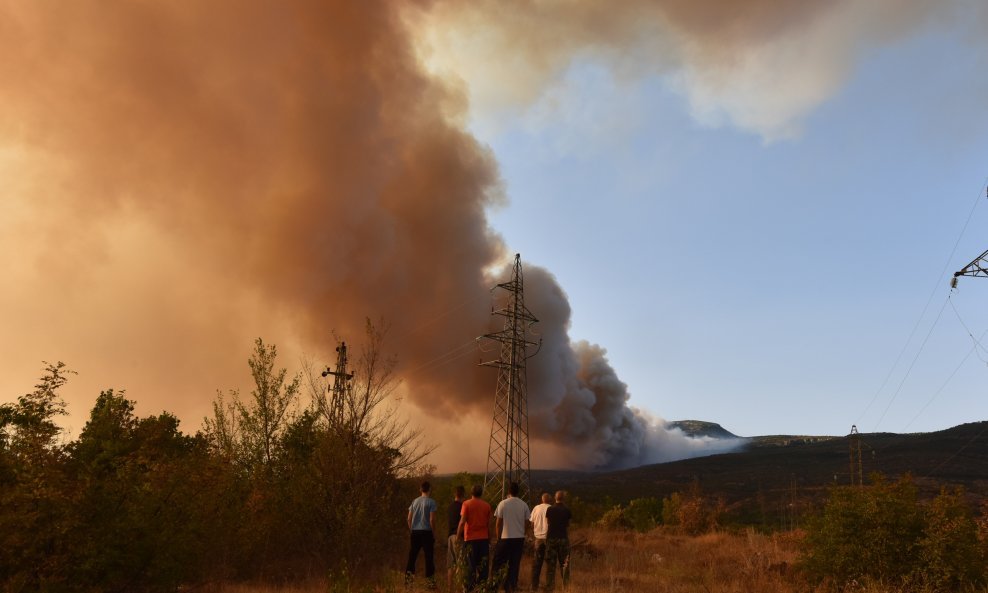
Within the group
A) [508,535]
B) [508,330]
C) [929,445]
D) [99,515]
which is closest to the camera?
[99,515]

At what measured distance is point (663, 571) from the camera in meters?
18.9

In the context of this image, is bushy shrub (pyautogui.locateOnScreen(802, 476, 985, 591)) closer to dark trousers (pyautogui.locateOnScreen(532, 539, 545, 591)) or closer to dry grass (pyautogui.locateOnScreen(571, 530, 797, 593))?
dry grass (pyautogui.locateOnScreen(571, 530, 797, 593))

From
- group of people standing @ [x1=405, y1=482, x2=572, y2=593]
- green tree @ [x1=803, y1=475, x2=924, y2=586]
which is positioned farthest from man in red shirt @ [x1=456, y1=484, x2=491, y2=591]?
green tree @ [x1=803, y1=475, x2=924, y2=586]

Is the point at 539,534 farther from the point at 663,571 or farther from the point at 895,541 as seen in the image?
the point at 895,541

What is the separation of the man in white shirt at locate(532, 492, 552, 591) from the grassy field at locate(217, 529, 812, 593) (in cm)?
59

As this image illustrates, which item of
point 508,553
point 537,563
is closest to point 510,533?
point 508,553

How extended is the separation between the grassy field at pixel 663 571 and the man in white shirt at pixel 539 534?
1.92 feet

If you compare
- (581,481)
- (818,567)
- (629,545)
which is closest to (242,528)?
(818,567)

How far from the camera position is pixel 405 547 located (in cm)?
1988

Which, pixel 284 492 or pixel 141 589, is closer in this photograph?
pixel 141 589

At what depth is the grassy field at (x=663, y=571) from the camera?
47.1 feet

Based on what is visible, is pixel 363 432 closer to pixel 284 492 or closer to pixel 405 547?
pixel 284 492

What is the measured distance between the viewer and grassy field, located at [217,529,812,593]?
47.1 ft

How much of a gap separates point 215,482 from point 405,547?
7.09 metres
